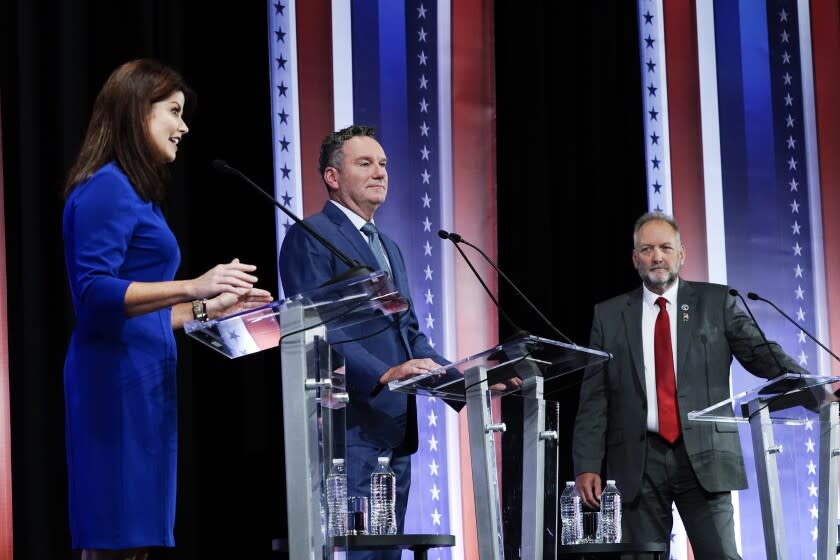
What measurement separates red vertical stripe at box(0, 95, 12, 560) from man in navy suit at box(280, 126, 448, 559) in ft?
3.56

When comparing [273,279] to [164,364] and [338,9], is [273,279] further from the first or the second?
[164,364]

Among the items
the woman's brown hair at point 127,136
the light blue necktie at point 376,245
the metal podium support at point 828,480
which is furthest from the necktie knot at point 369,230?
the metal podium support at point 828,480

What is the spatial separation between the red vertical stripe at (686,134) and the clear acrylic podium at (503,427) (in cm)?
274

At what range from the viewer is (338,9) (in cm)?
492

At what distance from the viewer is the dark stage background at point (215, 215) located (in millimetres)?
3893

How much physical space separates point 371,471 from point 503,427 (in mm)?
542

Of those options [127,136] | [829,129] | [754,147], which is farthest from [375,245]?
[829,129]

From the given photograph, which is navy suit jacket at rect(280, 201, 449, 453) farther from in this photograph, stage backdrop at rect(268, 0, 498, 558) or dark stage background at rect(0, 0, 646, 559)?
stage backdrop at rect(268, 0, 498, 558)

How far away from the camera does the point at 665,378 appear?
4270 mm

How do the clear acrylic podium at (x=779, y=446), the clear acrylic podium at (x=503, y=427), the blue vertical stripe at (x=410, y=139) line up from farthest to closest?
1. the blue vertical stripe at (x=410, y=139)
2. the clear acrylic podium at (x=779, y=446)
3. the clear acrylic podium at (x=503, y=427)

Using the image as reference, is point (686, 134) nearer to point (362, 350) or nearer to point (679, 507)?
point (679, 507)

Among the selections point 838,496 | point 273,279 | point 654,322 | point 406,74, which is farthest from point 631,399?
point 406,74

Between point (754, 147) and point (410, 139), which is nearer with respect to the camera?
point (410, 139)

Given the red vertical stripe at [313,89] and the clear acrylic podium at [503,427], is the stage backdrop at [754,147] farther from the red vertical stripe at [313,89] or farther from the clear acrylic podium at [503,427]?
the clear acrylic podium at [503,427]
